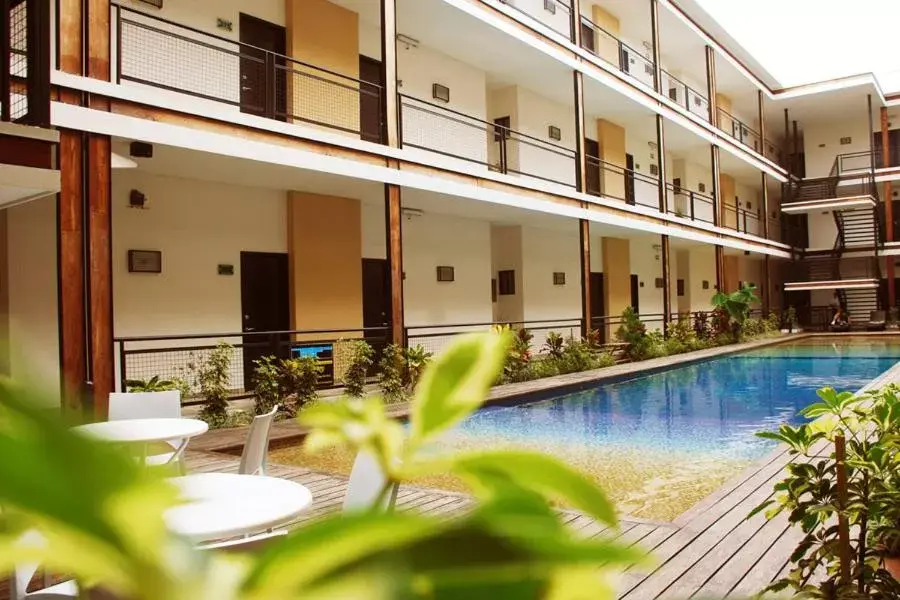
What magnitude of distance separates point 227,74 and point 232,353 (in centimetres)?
386

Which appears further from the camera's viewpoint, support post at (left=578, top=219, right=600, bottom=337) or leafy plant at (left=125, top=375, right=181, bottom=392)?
support post at (left=578, top=219, right=600, bottom=337)

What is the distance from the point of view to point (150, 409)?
481cm

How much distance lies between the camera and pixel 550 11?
16125 mm

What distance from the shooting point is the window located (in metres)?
16.0

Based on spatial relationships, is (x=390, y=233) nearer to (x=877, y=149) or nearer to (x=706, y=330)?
(x=706, y=330)

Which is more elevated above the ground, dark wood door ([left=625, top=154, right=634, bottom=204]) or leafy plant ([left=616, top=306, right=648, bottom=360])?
dark wood door ([left=625, top=154, right=634, bottom=204])

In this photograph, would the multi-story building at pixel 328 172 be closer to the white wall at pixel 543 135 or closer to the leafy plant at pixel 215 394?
the white wall at pixel 543 135

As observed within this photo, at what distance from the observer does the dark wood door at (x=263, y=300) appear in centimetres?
1036

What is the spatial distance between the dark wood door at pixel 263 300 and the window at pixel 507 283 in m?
6.42

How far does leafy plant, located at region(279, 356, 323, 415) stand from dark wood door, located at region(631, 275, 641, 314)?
544 inches

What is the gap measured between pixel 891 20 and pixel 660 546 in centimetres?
2378

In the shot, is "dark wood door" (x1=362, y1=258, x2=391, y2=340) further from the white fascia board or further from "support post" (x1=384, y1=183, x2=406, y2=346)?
"support post" (x1=384, y1=183, x2=406, y2=346)

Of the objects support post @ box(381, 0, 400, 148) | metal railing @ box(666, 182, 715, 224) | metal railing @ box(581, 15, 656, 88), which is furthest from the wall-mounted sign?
metal railing @ box(666, 182, 715, 224)

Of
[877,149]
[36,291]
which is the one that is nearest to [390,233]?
[36,291]
